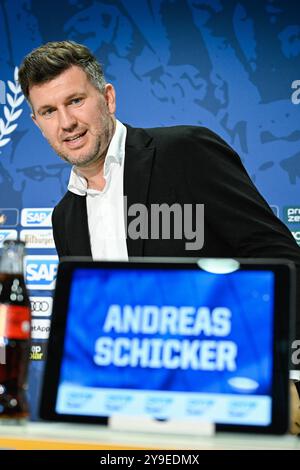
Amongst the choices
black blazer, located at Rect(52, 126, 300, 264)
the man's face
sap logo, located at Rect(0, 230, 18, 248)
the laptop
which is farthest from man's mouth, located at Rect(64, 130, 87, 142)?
sap logo, located at Rect(0, 230, 18, 248)

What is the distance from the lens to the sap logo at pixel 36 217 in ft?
10.2

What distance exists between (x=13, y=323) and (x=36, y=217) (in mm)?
2394

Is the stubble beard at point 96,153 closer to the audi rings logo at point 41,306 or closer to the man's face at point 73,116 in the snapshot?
the man's face at point 73,116

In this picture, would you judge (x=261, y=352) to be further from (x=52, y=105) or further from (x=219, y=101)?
(x=219, y=101)

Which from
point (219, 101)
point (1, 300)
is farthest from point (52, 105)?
point (219, 101)

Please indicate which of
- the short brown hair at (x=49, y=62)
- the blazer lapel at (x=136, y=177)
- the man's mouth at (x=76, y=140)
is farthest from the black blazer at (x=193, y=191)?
the short brown hair at (x=49, y=62)

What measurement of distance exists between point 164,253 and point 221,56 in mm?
1799

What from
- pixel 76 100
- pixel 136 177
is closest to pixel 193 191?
pixel 136 177

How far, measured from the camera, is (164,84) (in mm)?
3078

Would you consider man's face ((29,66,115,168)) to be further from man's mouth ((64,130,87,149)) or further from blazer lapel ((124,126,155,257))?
blazer lapel ((124,126,155,257))

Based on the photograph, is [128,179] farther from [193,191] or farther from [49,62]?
[49,62]

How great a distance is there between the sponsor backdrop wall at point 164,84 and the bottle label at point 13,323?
216 cm

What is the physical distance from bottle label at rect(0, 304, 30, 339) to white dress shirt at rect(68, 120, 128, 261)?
0.81 meters

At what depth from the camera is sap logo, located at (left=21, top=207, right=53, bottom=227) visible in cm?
310
